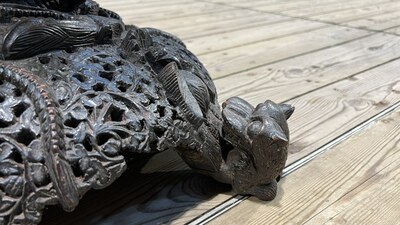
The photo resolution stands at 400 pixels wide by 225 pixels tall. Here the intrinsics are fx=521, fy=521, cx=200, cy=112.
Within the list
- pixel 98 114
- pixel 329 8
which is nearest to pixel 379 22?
pixel 329 8

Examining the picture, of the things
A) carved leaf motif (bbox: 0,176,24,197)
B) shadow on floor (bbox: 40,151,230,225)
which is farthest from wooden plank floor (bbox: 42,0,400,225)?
carved leaf motif (bbox: 0,176,24,197)

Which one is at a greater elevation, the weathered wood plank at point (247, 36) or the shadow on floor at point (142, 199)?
the shadow on floor at point (142, 199)

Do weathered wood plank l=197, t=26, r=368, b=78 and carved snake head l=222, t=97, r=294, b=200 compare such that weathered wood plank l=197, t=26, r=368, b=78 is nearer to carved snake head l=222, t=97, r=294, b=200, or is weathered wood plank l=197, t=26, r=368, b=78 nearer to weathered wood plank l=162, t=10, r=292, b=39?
weathered wood plank l=162, t=10, r=292, b=39

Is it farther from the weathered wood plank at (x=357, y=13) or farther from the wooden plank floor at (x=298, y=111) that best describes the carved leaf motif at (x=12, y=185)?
the weathered wood plank at (x=357, y=13)

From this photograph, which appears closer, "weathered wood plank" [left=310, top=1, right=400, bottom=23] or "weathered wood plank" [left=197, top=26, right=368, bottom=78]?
"weathered wood plank" [left=197, top=26, right=368, bottom=78]

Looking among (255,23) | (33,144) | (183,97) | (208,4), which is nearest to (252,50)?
(255,23)

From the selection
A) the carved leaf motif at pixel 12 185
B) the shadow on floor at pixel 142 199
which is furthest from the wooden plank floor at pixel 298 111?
the carved leaf motif at pixel 12 185

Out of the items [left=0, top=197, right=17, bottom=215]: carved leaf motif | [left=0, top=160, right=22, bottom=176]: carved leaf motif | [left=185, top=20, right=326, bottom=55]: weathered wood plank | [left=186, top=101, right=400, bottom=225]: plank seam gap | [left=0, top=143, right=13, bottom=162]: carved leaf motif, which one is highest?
[left=0, top=143, right=13, bottom=162]: carved leaf motif

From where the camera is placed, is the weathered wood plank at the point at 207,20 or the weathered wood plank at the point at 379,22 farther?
the weathered wood plank at the point at 379,22

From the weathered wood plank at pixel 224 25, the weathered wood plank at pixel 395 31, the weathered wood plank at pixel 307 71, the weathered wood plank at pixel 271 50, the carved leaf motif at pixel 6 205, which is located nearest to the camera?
the carved leaf motif at pixel 6 205
